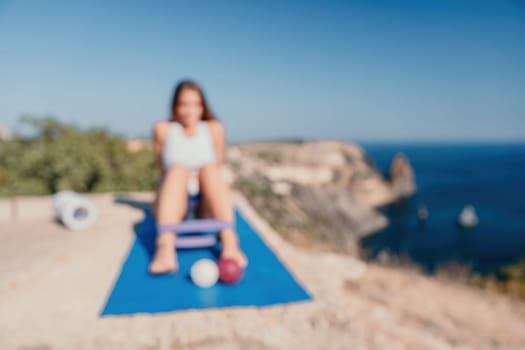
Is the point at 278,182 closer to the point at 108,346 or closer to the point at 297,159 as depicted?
the point at 297,159

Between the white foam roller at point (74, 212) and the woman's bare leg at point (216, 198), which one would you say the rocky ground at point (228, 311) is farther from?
the woman's bare leg at point (216, 198)

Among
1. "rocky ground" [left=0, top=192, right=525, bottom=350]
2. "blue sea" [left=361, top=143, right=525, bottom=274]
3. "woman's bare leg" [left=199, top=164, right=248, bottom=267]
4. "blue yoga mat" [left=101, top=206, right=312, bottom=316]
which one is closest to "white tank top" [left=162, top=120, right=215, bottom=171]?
"woman's bare leg" [left=199, top=164, right=248, bottom=267]

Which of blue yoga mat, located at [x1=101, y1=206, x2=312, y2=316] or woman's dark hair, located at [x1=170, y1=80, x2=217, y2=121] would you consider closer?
blue yoga mat, located at [x1=101, y1=206, x2=312, y2=316]

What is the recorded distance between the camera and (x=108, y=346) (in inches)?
75.6

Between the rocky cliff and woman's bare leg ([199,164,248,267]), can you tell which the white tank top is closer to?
woman's bare leg ([199,164,248,267])

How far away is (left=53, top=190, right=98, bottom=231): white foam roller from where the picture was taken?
13.5 feet

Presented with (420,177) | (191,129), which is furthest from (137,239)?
(420,177)

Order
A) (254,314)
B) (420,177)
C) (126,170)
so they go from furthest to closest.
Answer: (420,177) → (126,170) → (254,314)

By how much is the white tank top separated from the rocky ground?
1217 mm

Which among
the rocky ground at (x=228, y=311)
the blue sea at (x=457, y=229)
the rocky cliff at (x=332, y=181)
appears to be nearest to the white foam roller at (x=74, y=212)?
the rocky ground at (x=228, y=311)

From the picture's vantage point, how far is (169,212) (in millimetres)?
3049

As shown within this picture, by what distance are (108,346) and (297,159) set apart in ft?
160

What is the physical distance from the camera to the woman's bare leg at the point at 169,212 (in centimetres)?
277

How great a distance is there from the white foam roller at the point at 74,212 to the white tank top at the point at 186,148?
1.67 metres
